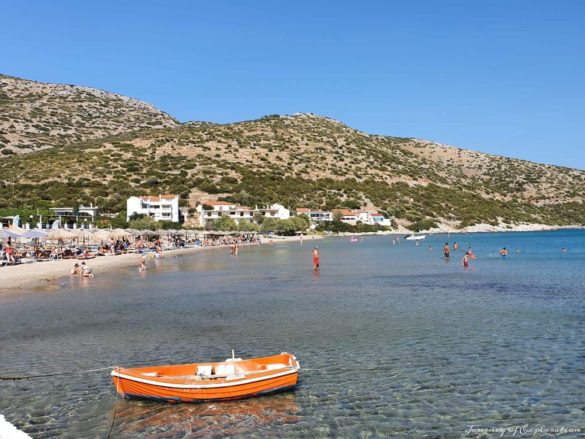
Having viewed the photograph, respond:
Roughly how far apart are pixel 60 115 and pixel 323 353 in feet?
506

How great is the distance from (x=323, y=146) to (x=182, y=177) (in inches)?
2008

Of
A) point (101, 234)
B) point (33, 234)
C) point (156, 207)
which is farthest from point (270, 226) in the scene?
point (33, 234)

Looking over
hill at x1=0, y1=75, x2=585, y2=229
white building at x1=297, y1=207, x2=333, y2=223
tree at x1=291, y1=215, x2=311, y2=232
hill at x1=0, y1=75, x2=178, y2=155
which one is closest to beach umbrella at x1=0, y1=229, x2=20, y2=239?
hill at x1=0, y1=75, x2=585, y2=229

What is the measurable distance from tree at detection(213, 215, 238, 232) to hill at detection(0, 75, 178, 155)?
56.7m

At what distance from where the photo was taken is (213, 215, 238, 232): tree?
99500mm

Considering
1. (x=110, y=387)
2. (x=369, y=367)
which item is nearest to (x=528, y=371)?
(x=369, y=367)

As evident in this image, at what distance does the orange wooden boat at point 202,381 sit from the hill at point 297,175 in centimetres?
8066

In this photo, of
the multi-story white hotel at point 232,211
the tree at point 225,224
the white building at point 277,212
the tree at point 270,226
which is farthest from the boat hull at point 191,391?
the white building at point 277,212

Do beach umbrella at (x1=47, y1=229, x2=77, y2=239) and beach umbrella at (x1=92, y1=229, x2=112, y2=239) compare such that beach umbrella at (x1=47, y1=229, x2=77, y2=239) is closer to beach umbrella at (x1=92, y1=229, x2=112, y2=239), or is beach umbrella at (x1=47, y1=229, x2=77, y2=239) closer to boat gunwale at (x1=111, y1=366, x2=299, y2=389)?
beach umbrella at (x1=92, y1=229, x2=112, y2=239)

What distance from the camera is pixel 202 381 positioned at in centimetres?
1149

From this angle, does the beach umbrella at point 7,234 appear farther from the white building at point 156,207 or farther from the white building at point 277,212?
the white building at point 277,212

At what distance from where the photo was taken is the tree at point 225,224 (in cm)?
9950

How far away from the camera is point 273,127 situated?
545ft

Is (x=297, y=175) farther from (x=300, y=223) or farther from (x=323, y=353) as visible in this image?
(x=323, y=353)
